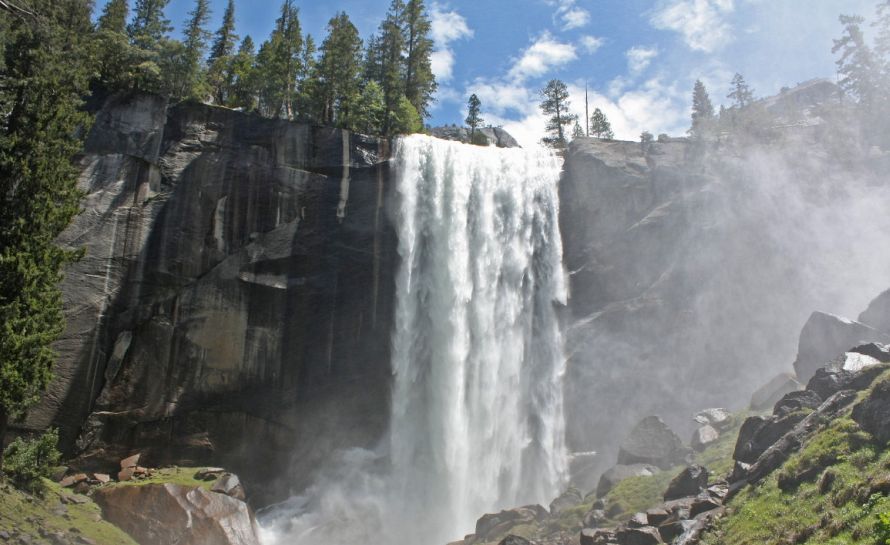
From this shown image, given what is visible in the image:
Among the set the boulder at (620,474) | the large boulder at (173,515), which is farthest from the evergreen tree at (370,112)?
the boulder at (620,474)

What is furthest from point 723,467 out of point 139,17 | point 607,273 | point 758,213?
point 139,17

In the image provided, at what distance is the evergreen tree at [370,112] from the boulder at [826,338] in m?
31.0

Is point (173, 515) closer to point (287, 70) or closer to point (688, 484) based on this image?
point (688, 484)

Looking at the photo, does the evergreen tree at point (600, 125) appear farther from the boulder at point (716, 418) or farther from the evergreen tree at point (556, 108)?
the boulder at point (716, 418)

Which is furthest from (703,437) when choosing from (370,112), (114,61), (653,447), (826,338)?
(114,61)

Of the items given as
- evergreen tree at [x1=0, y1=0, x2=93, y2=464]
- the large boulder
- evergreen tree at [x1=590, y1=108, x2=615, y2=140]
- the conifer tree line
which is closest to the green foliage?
evergreen tree at [x1=0, y1=0, x2=93, y2=464]

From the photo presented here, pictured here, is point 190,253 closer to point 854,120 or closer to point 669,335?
point 669,335

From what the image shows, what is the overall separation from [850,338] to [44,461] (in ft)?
123

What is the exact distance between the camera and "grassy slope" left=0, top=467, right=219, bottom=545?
2052cm

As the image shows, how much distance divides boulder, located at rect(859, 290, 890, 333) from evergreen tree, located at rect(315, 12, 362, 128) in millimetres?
34157

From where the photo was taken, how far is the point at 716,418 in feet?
111

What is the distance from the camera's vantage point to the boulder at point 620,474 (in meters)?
29.4

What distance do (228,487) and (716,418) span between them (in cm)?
2568

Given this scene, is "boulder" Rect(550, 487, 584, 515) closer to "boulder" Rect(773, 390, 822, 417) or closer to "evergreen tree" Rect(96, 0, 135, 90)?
"boulder" Rect(773, 390, 822, 417)
